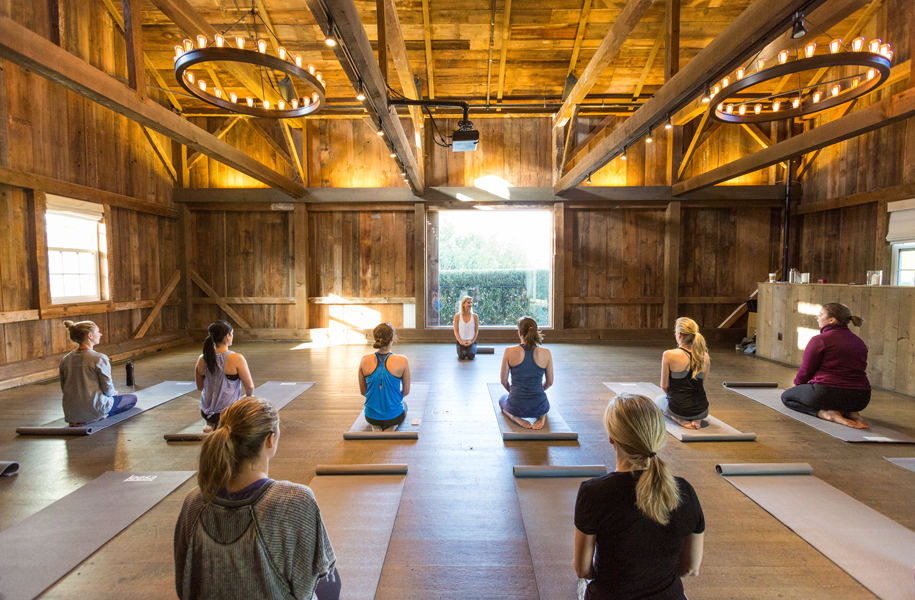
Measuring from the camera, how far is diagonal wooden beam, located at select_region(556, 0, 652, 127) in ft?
15.6

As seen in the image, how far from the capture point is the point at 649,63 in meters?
7.99

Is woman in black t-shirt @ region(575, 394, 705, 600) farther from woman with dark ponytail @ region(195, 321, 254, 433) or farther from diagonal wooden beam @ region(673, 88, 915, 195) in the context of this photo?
diagonal wooden beam @ region(673, 88, 915, 195)

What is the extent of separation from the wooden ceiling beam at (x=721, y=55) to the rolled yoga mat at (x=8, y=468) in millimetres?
6396

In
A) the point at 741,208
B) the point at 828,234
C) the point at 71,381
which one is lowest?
the point at 71,381

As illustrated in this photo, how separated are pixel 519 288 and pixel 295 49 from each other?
6.55 metres

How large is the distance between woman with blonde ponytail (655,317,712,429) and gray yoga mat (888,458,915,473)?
1.33 meters

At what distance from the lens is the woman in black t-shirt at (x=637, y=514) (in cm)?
137

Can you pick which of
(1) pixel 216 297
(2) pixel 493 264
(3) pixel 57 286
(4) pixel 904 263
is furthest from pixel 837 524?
(1) pixel 216 297

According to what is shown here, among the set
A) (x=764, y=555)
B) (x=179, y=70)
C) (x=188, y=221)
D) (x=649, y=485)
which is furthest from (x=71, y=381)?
(x=188, y=221)

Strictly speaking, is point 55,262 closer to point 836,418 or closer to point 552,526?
point 552,526

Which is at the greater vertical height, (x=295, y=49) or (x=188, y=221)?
(x=295, y=49)

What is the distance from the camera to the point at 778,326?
7461 mm

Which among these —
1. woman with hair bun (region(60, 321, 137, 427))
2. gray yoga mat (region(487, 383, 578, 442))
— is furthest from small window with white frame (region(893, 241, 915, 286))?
woman with hair bun (region(60, 321, 137, 427))

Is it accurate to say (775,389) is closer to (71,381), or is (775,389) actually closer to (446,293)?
(446,293)
